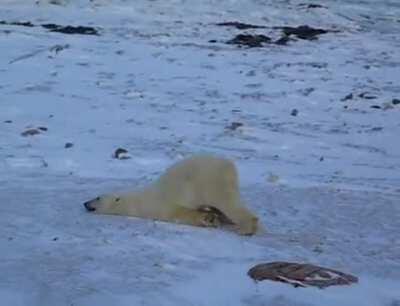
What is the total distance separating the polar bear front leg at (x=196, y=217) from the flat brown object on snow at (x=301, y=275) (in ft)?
2.54

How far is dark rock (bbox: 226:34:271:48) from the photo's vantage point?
13.5 m

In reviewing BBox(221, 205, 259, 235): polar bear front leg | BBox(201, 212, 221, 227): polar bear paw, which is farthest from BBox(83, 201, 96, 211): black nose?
BBox(221, 205, 259, 235): polar bear front leg

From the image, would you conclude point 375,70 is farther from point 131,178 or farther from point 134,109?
point 131,178

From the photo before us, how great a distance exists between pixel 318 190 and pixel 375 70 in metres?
5.99

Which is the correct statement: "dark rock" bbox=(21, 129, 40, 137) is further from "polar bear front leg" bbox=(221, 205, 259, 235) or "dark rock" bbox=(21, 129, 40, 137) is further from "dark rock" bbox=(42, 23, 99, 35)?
"dark rock" bbox=(42, 23, 99, 35)

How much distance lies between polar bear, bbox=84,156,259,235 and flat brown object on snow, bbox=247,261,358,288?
2.28 feet

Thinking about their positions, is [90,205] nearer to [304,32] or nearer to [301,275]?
[301,275]

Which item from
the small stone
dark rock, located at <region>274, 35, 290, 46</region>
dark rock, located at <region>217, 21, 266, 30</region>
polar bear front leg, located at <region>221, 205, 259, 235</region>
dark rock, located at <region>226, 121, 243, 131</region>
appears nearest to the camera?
polar bear front leg, located at <region>221, 205, 259, 235</region>

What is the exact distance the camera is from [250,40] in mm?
13781

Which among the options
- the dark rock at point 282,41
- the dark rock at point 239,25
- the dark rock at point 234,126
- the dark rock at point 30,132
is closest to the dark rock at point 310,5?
the dark rock at point 239,25

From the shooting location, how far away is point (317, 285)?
3682 millimetres

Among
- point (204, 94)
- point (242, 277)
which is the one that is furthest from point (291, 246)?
point (204, 94)

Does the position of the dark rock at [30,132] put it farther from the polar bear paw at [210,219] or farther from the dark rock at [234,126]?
the polar bear paw at [210,219]

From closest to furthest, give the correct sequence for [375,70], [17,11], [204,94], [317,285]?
[317,285] → [204,94] → [375,70] → [17,11]
